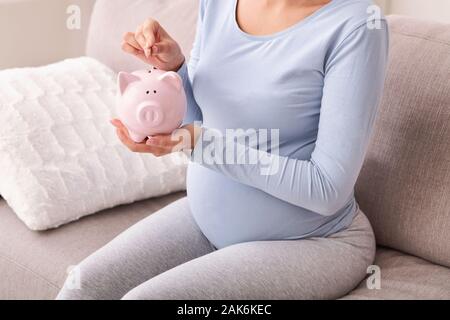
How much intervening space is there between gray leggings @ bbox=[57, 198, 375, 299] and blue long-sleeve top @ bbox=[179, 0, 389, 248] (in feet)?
Answer: 0.11

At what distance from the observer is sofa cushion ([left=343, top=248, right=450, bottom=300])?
4.20 feet

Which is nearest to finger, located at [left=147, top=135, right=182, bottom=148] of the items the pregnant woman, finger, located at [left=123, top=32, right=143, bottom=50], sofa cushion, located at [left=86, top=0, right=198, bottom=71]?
the pregnant woman

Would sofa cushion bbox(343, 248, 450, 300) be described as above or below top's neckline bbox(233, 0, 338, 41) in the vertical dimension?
below

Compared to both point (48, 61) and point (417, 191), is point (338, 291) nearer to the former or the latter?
point (417, 191)

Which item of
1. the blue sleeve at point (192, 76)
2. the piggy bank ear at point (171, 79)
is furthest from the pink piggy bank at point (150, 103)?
the blue sleeve at point (192, 76)

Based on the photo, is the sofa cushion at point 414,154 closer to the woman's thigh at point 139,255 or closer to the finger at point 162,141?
the woman's thigh at point 139,255

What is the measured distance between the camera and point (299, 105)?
3.98 feet

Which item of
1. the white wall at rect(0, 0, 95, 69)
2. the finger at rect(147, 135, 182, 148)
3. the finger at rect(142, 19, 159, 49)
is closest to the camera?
the finger at rect(147, 135, 182, 148)

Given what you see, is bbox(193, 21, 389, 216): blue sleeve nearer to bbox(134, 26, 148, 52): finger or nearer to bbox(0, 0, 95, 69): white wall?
bbox(134, 26, 148, 52): finger

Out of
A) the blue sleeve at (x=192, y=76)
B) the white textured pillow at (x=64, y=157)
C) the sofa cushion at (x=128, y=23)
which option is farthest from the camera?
the sofa cushion at (x=128, y=23)

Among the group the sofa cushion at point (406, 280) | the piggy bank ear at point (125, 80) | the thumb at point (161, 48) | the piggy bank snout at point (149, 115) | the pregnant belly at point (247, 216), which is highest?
the thumb at point (161, 48)

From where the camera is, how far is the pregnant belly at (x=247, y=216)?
125 centimetres

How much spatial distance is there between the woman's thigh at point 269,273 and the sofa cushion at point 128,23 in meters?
0.71
